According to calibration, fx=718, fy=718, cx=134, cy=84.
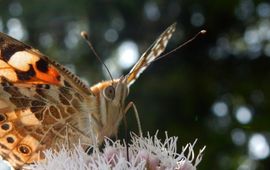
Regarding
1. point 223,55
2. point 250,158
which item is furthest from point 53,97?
point 223,55

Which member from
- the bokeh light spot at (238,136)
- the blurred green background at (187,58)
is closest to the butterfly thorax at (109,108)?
the blurred green background at (187,58)

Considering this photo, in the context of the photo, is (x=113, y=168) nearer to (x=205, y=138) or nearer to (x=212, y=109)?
(x=205, y=138)

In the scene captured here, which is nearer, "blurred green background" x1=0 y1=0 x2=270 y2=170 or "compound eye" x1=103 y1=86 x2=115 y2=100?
"compound eye" x1=103 y1=86 x2=115 y2=100

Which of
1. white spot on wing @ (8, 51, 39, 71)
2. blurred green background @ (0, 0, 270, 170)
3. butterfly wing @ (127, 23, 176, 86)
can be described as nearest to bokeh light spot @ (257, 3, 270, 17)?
blurred green background @ (0, 0, 270, 170)

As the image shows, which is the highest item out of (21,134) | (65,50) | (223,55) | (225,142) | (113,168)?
(65,50)

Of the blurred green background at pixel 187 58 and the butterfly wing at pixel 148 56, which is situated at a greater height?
the blurred green background at pixel 187 58

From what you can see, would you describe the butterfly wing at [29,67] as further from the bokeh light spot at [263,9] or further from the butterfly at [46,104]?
the bokeh light spot at [263,9]

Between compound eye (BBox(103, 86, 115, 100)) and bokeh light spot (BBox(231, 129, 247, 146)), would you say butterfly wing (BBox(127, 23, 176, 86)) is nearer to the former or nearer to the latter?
compound eye (BBox(103, 86, 115, 100))
